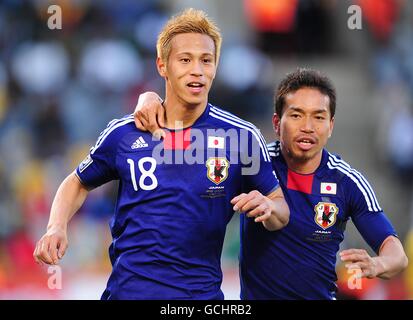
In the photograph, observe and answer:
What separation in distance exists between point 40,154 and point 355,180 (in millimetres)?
5766

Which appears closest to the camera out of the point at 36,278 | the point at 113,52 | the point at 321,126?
the point at 321,126

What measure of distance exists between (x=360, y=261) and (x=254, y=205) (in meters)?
0.57

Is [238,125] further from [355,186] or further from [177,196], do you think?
[355,186]

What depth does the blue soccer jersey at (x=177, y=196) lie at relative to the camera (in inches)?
188

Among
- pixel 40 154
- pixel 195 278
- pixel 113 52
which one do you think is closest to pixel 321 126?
pixel 195 278

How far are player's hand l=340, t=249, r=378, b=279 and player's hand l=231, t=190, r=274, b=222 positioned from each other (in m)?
0.41

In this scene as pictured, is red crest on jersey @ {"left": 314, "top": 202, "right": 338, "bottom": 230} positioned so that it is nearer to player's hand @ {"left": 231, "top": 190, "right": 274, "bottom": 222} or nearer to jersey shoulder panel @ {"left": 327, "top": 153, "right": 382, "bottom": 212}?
jersey shoulder panel @ {"left": 327, "top": 153, "right": 382, "bottom": 212}

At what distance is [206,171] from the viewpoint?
4.90 m

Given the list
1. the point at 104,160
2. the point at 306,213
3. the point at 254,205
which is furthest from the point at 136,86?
the point at 254,205

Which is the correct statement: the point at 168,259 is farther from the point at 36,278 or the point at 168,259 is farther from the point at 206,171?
the point at 36,278

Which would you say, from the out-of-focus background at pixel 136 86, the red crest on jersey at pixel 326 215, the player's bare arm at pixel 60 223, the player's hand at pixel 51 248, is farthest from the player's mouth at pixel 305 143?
the out-of-focus background at pixel 136 86

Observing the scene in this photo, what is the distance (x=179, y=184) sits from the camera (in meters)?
4.85

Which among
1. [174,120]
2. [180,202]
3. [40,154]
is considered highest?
[40,154]

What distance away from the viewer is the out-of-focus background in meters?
9.58
